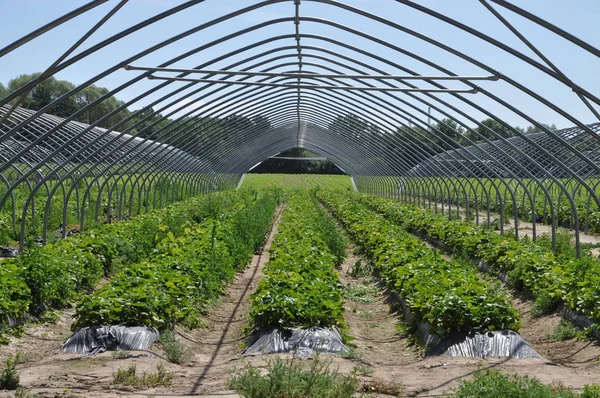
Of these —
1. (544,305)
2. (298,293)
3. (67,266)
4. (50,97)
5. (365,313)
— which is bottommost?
(365,313)

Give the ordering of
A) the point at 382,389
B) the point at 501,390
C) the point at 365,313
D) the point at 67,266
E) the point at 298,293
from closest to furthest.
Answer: the point at 501,390 → the point at 382,389 → the point at 298,293 → the point at 67,266 → the point at 365,313

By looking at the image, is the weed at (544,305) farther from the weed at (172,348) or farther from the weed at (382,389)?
the weed at (172,348)

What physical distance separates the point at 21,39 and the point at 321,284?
4.11 metres

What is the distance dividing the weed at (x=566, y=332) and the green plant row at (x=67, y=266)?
5.71 m

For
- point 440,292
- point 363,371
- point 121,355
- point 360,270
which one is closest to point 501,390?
point 363,371

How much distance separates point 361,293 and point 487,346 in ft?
15.2

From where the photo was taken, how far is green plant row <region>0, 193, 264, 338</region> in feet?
26.7

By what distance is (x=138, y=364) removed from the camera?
6477mm

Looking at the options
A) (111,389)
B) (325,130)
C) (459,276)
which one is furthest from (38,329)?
(325,130)

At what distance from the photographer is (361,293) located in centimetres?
1174

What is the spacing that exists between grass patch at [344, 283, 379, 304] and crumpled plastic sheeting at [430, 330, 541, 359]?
153 inches

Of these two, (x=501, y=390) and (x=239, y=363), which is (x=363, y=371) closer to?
(x=239, y=363)

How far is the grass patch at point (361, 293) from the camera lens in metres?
11.3

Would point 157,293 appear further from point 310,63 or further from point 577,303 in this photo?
point 310,63
